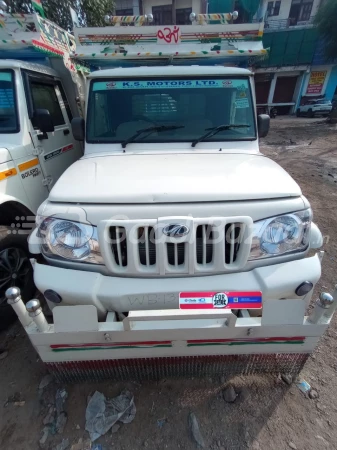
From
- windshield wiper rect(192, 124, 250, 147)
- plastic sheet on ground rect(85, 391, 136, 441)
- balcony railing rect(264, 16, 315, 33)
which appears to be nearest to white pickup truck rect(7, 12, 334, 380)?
plastic sheet on ground rect(85, 391, 136, 441)

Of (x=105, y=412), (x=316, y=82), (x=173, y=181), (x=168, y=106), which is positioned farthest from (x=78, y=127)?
(x=316, y=82)

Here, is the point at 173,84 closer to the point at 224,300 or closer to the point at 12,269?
the point at 224,300

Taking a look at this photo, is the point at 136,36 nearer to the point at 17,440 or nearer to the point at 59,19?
the point at 17,440

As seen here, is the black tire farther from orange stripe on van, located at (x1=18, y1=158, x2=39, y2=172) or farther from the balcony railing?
the balcony railing

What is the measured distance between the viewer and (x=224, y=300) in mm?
1535

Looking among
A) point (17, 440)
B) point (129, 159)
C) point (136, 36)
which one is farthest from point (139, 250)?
point (136, 36)

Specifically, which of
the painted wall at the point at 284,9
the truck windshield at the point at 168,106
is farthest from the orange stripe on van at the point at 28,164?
the painted wall at the point at 284,9

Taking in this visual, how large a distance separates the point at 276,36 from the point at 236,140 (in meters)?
26.9

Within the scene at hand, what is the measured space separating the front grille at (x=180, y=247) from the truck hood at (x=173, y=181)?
179mm

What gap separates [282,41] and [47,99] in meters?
27.0

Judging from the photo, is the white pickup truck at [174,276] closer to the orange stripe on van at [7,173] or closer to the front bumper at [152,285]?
the front bumper at [152,285]

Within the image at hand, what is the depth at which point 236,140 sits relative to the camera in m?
2.70

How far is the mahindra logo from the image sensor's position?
1.54 metres

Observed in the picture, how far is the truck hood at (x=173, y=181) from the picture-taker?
65.5 inches
